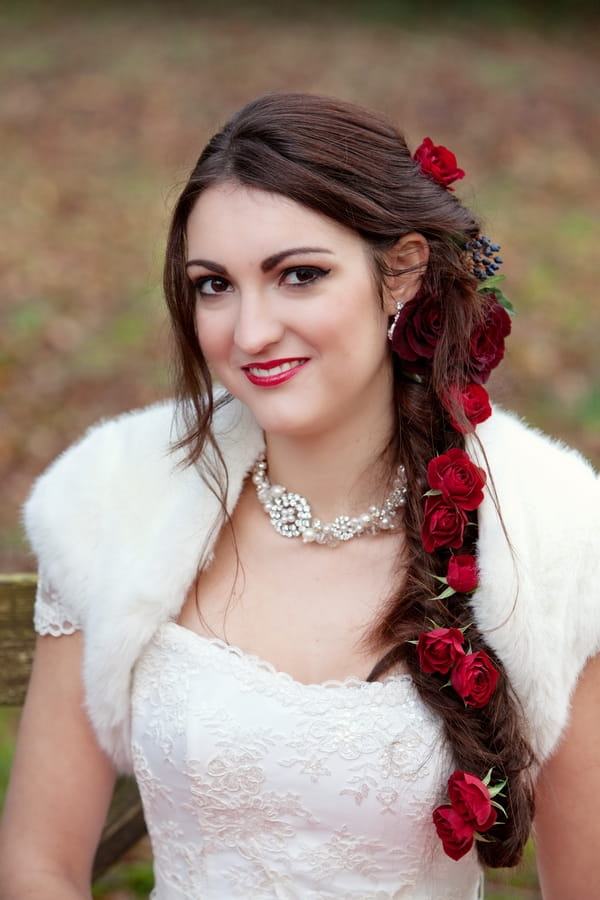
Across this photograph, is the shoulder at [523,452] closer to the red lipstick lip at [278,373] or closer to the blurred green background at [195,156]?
the blurred green background at [195,156]

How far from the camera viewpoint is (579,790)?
2164 mm

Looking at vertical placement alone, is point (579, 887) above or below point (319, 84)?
below

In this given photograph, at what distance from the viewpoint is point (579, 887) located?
218 cm

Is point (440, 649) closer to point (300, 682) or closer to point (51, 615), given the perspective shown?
point (300, 682)

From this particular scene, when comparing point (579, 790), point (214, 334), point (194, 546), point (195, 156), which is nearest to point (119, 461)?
point (194, 546)

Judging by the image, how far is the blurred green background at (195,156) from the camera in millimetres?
5387

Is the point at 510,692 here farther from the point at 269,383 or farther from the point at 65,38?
the point at 65,38

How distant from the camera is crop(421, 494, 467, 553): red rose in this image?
2180mm

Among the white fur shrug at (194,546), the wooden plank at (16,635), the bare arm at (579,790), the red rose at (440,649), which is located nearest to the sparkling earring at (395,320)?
the white fur shrug at (194,546)

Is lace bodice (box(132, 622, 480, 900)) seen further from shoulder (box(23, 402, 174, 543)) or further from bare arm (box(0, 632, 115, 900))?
shoulder (box(23, 402, 174, 543))

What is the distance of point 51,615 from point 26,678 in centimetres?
30

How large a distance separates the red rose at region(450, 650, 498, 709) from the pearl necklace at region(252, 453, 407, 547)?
14.2 inches

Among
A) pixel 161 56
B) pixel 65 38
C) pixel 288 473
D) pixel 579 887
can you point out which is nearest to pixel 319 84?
pixel 161 56

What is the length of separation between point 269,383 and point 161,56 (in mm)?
8211
